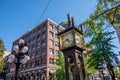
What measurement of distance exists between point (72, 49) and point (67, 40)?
74 centimetres

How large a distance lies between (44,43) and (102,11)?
32.8 metres

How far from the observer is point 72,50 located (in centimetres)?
727

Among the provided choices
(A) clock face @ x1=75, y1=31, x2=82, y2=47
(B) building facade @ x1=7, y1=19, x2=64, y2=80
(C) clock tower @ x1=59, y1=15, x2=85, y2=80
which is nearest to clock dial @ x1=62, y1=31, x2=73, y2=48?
(C) clock tower @ x1=59, y1=15, x2=85, y2=80

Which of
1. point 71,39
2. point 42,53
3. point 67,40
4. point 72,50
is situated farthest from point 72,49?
point 42,53

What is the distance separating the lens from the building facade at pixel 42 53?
34.8 meters

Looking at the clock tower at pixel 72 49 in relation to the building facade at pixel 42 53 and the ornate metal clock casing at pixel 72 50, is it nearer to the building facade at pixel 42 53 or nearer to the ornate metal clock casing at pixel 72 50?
the ornate metal clock casing at pixel 72 50

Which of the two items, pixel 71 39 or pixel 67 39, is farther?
pixel 67 39

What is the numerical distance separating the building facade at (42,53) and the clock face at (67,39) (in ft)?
86.9

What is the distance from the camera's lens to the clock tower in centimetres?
713

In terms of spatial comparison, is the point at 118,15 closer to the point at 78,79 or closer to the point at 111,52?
the point at 78,79

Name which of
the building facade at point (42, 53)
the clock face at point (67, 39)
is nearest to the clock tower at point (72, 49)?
the clock face at point (67, 39)

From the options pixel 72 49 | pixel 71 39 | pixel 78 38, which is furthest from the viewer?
pixel 78 38

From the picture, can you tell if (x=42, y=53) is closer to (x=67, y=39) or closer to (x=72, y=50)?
(x=67, y=39)

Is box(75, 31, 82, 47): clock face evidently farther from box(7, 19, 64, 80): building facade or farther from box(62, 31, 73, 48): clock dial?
box(7, 19, 64, 80): building facade
